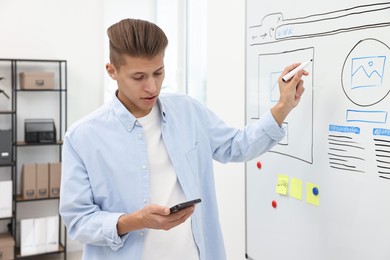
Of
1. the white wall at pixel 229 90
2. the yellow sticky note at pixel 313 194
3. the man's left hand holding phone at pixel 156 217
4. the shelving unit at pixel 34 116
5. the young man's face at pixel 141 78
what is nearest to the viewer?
the man's left hand holding phone at pixel 156 217

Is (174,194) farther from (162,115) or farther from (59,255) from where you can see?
(59,255)

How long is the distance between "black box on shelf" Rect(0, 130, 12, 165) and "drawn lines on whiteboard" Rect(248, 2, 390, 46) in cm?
253

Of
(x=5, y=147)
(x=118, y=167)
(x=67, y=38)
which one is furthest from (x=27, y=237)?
(x=118, y=167)

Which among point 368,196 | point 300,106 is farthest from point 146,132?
point 368,196

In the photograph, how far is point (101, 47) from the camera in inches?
169

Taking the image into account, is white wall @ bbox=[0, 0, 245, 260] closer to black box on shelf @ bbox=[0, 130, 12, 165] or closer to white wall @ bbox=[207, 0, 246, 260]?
black box on shelf @ bbox=[0, 130, 12, 165]

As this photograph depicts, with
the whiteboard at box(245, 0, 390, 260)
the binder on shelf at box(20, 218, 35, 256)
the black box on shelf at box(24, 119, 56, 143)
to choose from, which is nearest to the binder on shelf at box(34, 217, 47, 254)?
the binder on shelf at box(20, 218, 35, 256)

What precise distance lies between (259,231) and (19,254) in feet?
8.86

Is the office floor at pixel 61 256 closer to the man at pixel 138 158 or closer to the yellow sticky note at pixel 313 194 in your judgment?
the man at pixel 138 158

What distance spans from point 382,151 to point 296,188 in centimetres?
44

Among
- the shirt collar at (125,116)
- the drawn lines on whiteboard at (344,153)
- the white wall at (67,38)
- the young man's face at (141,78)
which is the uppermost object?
the white wall at (67,38)


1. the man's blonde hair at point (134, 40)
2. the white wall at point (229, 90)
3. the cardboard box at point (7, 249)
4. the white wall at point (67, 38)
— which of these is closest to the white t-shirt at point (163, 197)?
the man's blonde hair at point (134, 40)

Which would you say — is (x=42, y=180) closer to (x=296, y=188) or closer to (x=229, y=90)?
(x=229, y=90)

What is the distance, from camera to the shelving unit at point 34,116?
12.8ft
